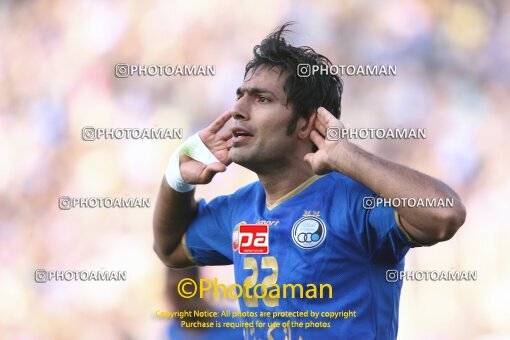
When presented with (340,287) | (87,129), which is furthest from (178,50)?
(340,287)

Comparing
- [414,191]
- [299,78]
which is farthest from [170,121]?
[414,191]

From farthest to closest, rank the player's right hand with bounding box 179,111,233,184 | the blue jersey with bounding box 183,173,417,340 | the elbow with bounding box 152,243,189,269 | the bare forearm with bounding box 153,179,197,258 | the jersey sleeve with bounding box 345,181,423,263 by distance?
the elbow with bounding box 152,243,189,269, the bare forearm with bounding box 153,179,197,258, the player's right hand with bounding box 179,111,233,184, the blue jersey with bounding box 183,173,417,340, the jersey sleeve with bounding box 345,181,423,263

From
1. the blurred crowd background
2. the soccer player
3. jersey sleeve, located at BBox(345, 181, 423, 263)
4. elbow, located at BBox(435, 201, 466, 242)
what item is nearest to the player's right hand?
the soccer player

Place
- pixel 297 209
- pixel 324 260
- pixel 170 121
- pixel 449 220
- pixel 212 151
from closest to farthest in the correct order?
pixel 449 220 → pixel 324 260 → pixel 297 209 → pixel 212 151 → pixel 170 121

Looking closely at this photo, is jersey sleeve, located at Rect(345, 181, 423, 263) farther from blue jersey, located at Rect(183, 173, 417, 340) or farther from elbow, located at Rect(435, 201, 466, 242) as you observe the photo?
elbow, located at Rect(435, 201, 466, 242)

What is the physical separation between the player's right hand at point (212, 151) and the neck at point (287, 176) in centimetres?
16

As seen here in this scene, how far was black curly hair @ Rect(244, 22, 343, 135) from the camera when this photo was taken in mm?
2615

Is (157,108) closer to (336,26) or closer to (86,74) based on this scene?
(86,74)

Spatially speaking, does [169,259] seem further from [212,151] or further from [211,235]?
[212,151]

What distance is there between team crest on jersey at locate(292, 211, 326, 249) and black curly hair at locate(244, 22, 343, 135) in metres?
0.31

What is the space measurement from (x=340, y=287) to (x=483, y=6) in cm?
132

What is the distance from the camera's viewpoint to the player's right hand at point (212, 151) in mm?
2678

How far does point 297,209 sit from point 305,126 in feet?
0.97

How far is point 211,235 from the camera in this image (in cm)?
280
